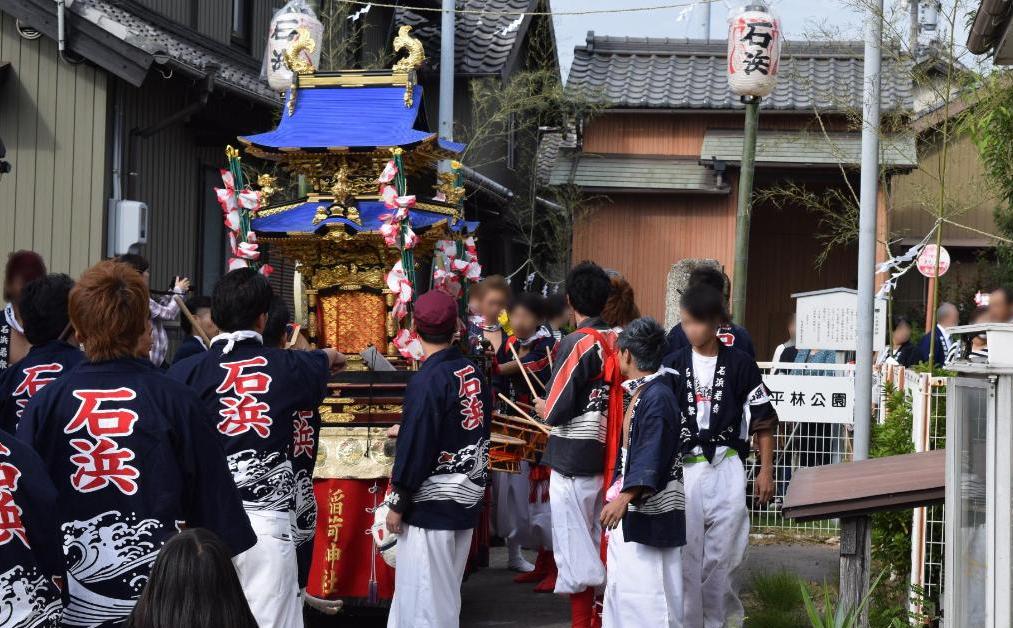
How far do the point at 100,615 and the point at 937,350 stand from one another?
10.2 metres

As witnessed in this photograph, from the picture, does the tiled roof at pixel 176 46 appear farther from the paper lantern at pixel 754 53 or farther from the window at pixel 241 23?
the paper lantern at pixel 754 53

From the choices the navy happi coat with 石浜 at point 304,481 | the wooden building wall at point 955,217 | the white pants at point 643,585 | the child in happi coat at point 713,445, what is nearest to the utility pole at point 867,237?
the child in happi coat at point 713,445

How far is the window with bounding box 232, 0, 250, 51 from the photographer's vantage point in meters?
14.8

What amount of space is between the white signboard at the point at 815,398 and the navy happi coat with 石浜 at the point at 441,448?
553 centimetres

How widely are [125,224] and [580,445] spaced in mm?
5678

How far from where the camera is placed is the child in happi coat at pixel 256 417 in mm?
5414

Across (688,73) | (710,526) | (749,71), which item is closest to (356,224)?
(710,526)

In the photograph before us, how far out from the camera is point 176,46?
12.0 m

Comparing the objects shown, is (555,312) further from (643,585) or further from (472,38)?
(472,38)

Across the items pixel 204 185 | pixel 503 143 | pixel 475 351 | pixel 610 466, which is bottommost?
pixel 610 466

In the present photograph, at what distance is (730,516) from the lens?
696 cm

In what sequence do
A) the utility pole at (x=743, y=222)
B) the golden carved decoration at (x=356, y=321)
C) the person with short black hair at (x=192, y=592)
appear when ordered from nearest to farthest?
the person with short black hair at (x=192, y=592) → the golden carved decoration at (x=356, y=321) → the utility pole at (x=743, y=222)

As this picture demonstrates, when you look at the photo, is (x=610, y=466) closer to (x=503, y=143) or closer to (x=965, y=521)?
(x=965, y=521)

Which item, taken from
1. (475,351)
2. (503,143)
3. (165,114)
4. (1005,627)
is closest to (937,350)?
(475,351)
